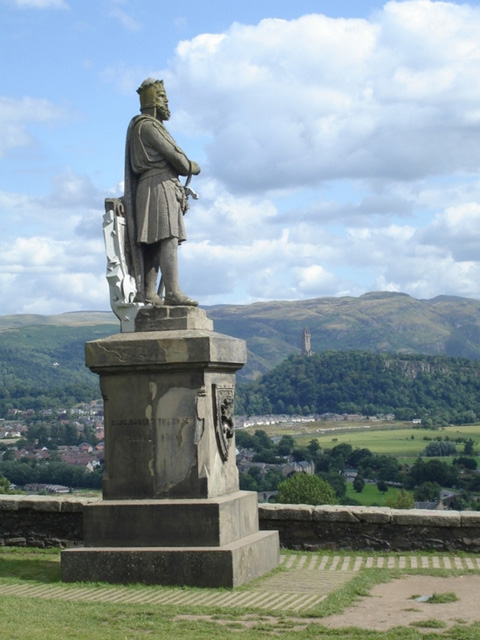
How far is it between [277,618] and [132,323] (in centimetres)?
392

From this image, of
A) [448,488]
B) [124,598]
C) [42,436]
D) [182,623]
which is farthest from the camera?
[42,436]

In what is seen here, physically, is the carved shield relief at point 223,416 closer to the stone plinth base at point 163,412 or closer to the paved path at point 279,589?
the stone plinth base at point 163,412

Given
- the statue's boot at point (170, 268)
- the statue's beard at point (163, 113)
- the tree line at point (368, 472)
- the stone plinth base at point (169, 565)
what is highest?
the statue's beard at point (163, 113)

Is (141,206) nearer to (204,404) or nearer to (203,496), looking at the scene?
(204,404)

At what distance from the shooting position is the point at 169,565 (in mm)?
9992

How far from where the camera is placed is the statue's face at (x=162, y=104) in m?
11.6

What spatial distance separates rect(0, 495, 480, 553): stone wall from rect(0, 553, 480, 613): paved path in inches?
15.2

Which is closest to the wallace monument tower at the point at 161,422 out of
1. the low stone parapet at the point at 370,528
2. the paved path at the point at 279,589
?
the paved path at the point at 279,589

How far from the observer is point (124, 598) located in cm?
937

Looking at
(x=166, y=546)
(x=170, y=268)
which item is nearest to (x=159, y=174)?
(x=170, y=268)

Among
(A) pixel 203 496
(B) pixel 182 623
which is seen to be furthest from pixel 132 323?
(B) pixel 182 623

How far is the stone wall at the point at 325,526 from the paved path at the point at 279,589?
387 millimetres

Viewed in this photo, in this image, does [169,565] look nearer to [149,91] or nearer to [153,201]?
[153,201]

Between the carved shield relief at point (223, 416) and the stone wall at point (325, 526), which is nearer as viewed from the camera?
the carved shield relief at point (223, 416)
